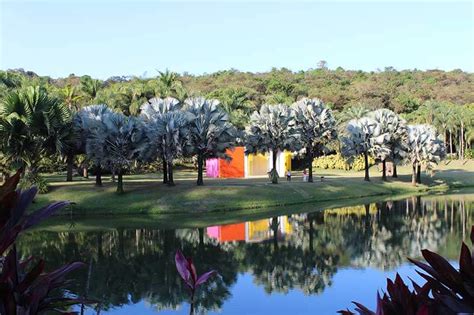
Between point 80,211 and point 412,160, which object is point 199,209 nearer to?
point 80,211

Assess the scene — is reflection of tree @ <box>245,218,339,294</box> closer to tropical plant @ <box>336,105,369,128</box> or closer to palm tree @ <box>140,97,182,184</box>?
palm tree @ <box>140,97,182,184</box>

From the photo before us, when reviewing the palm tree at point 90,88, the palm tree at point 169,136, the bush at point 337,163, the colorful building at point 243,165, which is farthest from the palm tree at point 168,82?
the palm tree at point 169,136

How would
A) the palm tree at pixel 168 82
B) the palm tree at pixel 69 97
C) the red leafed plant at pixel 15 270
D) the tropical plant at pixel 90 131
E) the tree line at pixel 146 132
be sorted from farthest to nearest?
1. the palm tree at pixel 168 82
2. the palm tree at pixel 69 97
3. the tropical plant at pixel 90 131
4. the tree line at pixel 146 132
5. the red leafed plant at pixel 15 270

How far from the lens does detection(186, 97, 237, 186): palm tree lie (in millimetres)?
34812

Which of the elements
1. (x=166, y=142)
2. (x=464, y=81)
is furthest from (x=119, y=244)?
(x=464, y=81)

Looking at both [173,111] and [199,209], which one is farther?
[173,111]

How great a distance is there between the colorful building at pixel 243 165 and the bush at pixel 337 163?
12.5 m

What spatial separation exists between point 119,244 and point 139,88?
36.5 meters

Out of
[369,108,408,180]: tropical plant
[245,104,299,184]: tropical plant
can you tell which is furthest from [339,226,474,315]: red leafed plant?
[369,108,408,180]: tropical plant

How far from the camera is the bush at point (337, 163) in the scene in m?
63.5

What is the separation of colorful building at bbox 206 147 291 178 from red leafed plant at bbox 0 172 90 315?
4753 centimetres

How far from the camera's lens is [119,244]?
2134 cm

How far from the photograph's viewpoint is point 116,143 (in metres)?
31.4

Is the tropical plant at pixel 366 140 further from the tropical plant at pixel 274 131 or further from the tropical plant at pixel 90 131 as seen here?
the tropical plant at pixel 90 131
